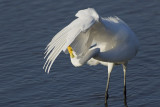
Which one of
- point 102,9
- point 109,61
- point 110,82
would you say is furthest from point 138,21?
point 109,61

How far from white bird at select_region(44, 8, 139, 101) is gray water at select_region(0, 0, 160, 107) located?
1.29 m

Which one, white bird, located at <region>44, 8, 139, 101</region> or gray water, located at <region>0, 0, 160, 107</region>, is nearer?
white bird, located at <region>44, 8, 139, 101</region>

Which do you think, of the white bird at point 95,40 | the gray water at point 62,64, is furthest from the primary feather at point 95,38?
the gray water at point 62,64

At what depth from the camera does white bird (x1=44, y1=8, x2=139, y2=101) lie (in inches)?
391

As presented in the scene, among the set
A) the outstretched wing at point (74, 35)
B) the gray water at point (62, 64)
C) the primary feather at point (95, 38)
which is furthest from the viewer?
the gray water at point (62, 64)

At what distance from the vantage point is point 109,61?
434 inches

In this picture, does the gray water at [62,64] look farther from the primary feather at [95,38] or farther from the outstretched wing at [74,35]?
the outstretched wing at [74,35]

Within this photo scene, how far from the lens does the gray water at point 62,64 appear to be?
1215 cm

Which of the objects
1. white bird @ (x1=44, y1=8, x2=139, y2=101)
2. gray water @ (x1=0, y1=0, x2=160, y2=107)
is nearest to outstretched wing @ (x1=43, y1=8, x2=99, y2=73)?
white bird @ (x1=44, y1=8, x2=139, y2=101)

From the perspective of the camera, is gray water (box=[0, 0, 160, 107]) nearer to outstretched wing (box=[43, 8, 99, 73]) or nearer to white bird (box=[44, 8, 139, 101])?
white bird (box=[44, 8, 139, 101])

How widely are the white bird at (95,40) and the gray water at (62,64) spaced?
129 centimetres

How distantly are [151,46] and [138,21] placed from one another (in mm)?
1506

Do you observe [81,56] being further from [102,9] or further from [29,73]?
[102,9]

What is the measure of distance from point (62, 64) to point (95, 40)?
2688mm
